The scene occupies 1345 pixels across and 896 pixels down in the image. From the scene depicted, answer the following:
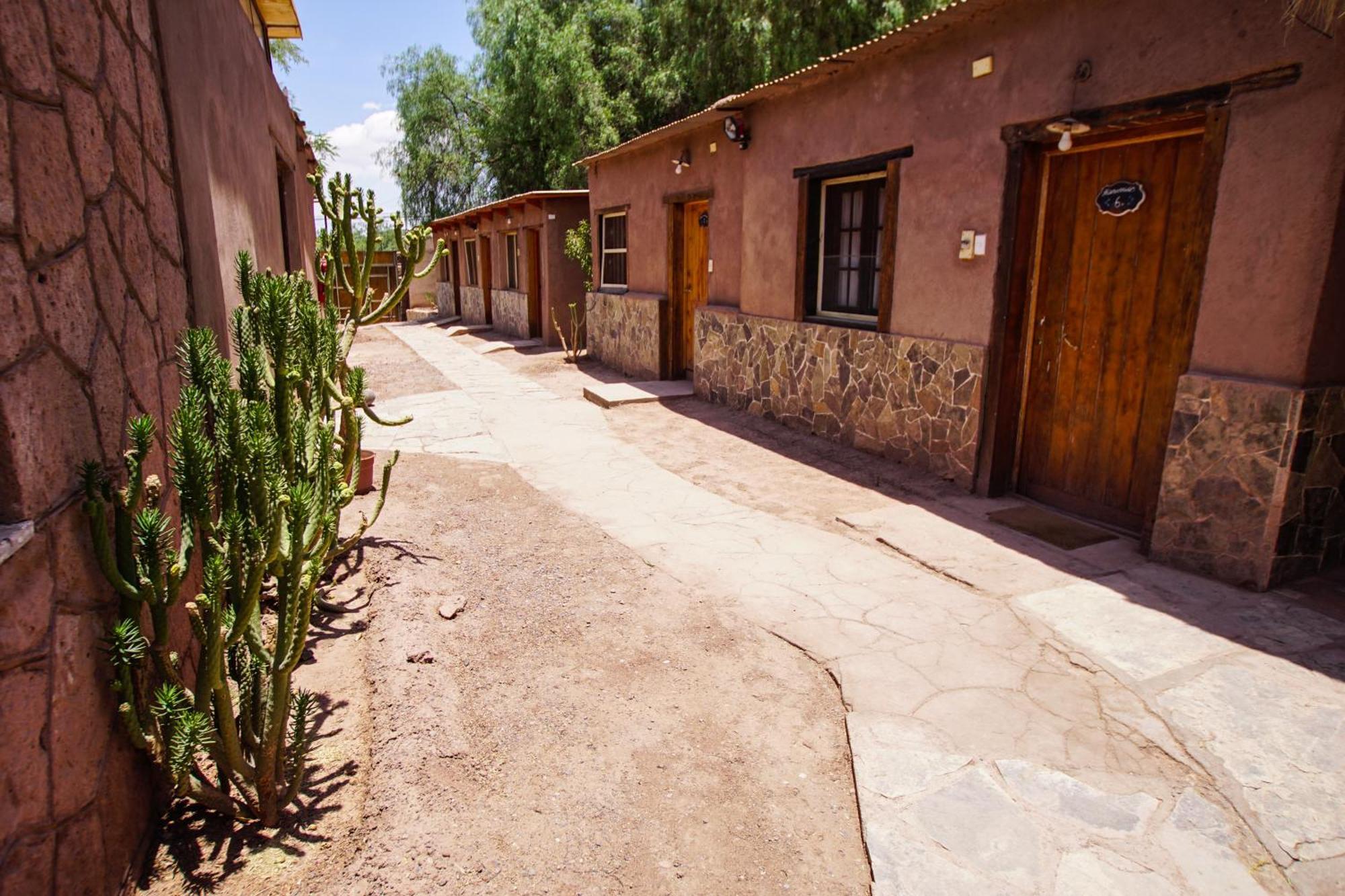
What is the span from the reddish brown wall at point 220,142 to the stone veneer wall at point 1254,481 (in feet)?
17.4

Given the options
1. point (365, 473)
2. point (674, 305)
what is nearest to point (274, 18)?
point (365, 473)

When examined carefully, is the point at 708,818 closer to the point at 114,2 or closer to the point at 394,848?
the point at 394,848

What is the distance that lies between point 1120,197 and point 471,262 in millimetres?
21133

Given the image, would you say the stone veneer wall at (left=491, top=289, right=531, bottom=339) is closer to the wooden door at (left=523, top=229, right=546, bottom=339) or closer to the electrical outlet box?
the wooden door at (left=523, top=229, right=546, bottom=339)

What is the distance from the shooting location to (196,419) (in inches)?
86.5

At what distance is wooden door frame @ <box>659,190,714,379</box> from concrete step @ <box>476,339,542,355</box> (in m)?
5.65

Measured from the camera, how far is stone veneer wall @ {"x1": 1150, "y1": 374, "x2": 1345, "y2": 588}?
166 inches

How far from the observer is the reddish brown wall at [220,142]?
11.4ft

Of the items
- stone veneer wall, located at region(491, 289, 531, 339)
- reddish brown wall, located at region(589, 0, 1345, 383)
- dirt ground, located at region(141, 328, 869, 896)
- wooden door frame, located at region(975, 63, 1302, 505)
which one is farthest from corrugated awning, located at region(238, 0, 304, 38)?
stone veneer wall, located at region(491, 289, 531, 339)

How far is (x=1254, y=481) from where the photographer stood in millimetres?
4328

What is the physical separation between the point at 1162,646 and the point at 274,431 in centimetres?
410

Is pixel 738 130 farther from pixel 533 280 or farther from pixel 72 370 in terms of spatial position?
pixel 533 280

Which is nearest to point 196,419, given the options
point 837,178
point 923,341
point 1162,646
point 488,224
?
point 1162,646

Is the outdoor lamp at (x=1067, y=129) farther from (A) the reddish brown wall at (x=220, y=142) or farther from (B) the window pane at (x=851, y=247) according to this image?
(A) the reddish brown wall at (x=220, y=142)
